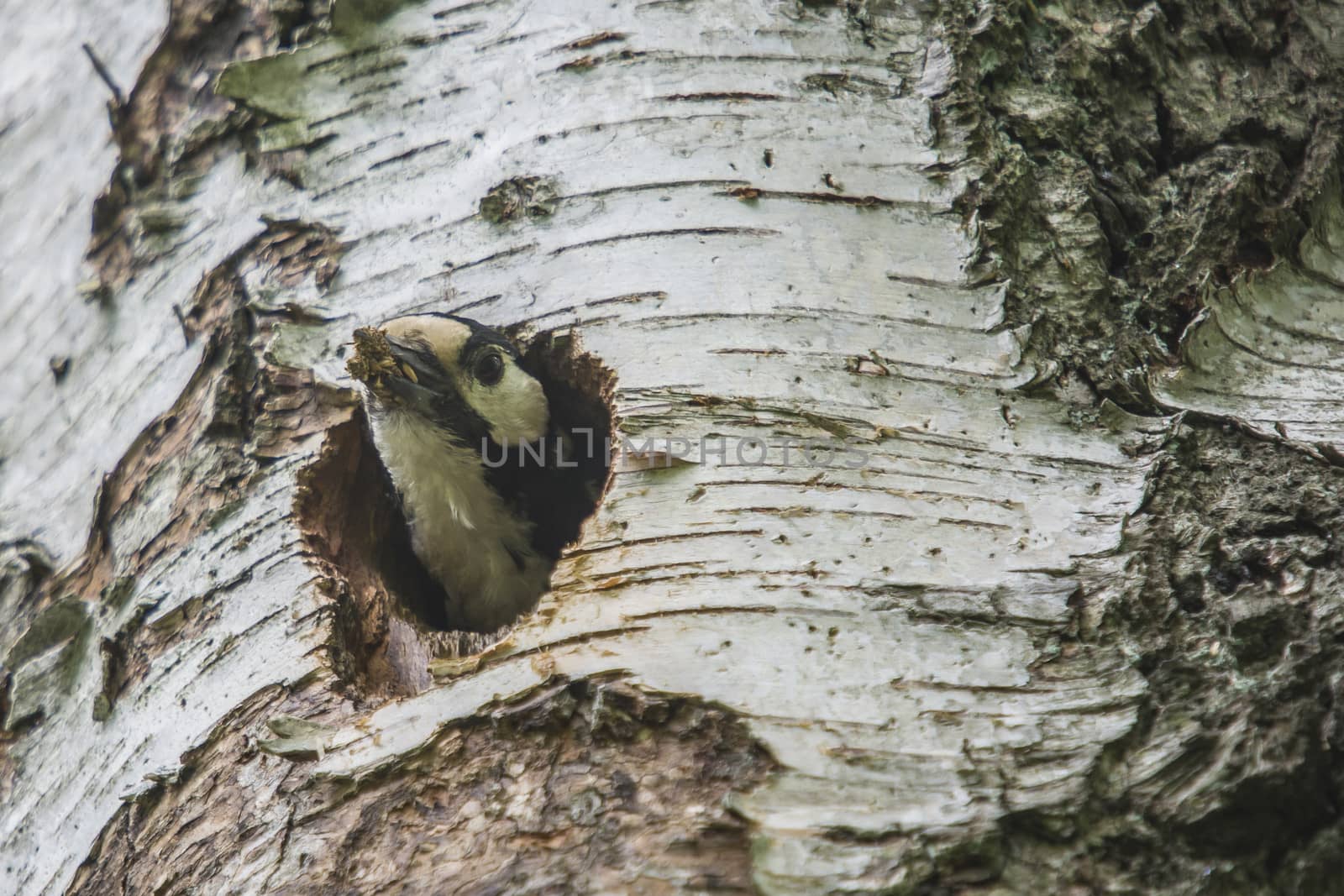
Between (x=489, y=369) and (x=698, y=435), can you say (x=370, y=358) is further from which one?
(x=698, y=435)

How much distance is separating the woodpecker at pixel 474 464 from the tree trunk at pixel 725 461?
179 millimetres

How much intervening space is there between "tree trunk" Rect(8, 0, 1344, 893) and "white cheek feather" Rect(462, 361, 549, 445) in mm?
270

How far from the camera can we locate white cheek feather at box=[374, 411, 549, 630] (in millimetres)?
2881

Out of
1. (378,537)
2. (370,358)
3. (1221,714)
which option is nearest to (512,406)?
(378,537)

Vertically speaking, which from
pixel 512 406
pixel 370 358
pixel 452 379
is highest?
pixel 370 358

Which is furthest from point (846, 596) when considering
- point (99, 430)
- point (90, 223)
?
point (90, 223)

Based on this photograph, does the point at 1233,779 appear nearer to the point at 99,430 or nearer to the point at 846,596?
the point at 846,596

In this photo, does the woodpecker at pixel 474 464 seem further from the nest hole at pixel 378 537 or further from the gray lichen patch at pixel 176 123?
the gray lichen patch at pixel 176 123

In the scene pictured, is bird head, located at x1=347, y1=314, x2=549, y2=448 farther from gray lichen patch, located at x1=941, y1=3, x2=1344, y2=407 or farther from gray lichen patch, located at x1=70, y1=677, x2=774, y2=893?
gray lichen patch, located at x1=941, y1=3, x2=1344, y2=407

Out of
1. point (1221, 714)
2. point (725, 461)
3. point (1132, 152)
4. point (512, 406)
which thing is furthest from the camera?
point (512, 406)

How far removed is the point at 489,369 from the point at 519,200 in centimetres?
72

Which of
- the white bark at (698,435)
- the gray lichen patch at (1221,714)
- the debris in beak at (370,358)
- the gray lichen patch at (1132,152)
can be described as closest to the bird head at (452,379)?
the debris in beak at (370,358)

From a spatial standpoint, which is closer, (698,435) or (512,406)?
(698,435)

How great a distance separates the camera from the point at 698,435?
5.91ft
